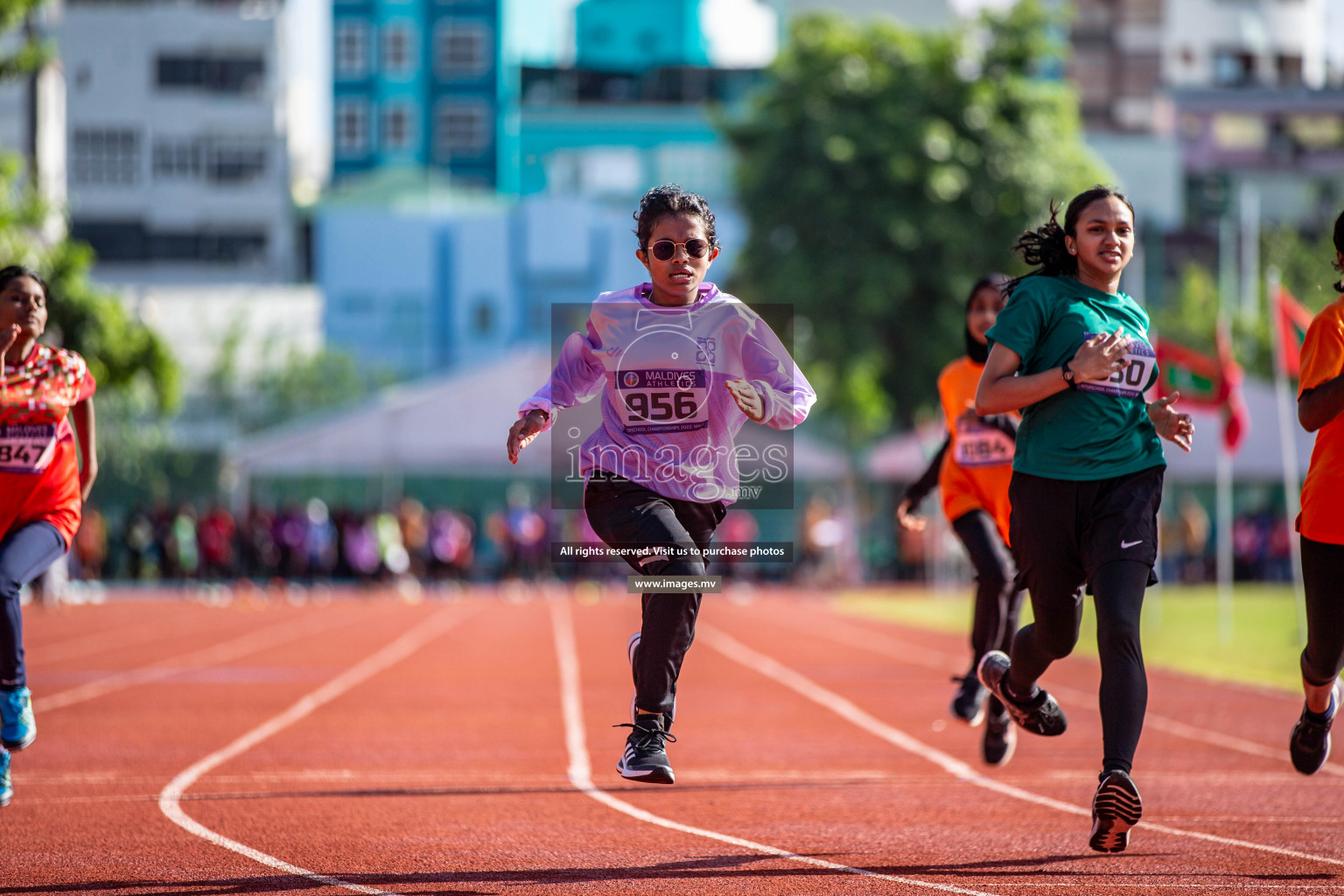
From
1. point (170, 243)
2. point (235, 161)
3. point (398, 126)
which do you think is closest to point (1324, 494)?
point (235, 161)

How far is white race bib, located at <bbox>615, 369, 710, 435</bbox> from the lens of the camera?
600 cm

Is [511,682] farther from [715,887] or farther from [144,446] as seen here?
[144,446]

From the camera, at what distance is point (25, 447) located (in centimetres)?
701

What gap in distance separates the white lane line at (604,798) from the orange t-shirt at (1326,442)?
1.72 m

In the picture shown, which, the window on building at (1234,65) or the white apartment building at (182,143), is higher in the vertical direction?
the window on building at (1234,65)

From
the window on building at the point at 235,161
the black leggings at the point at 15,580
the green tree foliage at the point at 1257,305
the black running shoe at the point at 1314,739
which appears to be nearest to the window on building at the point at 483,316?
the window on building at the point at 235,161

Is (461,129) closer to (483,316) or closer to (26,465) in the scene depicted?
(483,316)

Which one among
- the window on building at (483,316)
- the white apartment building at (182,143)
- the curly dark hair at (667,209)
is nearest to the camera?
the curly dark hair at (667,209)

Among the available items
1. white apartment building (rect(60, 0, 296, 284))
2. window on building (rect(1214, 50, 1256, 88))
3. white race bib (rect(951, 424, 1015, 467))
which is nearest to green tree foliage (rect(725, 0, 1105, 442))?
white race bib (rect(951, 424, 1015, 467))

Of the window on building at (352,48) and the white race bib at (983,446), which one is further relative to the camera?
the window on building at (352,48)

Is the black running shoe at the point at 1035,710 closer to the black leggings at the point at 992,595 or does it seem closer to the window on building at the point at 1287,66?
the black leggings at the point at 992,595

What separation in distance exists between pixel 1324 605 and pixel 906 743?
4274 millimetres

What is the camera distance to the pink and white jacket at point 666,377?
6.00 meters

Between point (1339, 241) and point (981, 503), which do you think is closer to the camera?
point (1339, 241)
